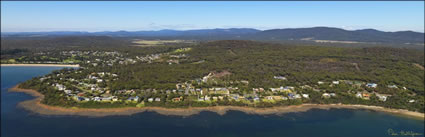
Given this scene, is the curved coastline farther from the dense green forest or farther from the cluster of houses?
the cluster of houses

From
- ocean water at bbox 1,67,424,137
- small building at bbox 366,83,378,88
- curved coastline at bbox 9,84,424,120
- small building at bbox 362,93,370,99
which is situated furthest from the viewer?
small building at bbox 366,83,378,88

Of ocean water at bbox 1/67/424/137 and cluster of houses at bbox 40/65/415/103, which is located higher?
cluster of houses at bbox 40/65/415/103

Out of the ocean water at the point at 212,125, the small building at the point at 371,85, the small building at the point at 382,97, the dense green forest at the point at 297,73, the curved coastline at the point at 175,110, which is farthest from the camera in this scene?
the small building at the point at 371,85

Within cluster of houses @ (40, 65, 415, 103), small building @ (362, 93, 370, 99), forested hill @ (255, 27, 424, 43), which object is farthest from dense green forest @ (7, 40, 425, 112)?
forested hill @ (255, 27, 424, 43)

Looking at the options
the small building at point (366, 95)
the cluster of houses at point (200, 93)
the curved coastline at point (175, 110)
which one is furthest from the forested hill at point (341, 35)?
the curved coastline at point (175, 110)

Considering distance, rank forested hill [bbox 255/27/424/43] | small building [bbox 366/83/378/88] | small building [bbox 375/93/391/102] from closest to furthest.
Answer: small building [bbox 375/93/391/102], small building [bbox 366/83/378/88], forested hill [bbox 255/27/424/43]

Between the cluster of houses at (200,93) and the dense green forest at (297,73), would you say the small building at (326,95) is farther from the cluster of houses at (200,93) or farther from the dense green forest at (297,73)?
the dense green forest at (297,73)

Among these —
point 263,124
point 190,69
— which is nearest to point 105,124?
point 263,124

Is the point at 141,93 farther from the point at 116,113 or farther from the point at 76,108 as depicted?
the point at 76,108

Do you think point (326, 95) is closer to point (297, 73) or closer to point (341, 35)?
point (297, 73)
